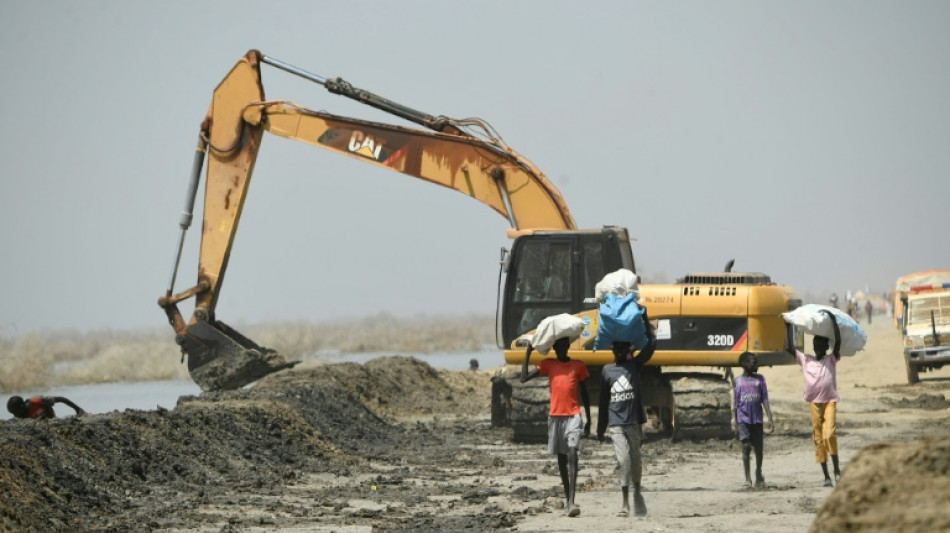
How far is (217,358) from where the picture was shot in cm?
2478

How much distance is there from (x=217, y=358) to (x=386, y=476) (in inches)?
318

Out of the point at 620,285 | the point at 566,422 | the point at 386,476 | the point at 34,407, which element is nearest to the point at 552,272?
the point at 386,476

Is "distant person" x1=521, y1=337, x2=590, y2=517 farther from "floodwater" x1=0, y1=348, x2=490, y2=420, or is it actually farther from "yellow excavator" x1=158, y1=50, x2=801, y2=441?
"floodwater" x1=0, y1=348, x2=490, y2=420

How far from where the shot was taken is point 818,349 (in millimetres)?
14742

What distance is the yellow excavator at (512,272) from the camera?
64.9 ft

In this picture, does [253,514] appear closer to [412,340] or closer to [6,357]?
[6,357]

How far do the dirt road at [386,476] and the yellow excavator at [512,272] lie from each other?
0.79 m

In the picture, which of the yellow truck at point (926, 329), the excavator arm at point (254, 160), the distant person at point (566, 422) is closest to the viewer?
the distant person at point (566, 422)

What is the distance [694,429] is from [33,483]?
32.3ft

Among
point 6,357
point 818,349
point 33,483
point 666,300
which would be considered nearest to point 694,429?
point 666,300

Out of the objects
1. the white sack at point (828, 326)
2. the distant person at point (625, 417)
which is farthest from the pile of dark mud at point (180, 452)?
the white sack at point (828, 326)

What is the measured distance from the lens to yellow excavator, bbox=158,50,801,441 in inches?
779

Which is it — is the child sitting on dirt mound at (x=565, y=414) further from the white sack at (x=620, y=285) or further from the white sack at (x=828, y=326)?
the white sack at (x=828, y=326)

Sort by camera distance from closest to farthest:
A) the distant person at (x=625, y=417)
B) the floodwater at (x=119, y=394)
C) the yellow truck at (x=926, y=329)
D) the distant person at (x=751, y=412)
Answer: the distant person at (x=625, y=417)
the distant person at (x=751, y=412)
the yellow truck at (x=926, y=329)
the floodwater at (x=119, y=394)
